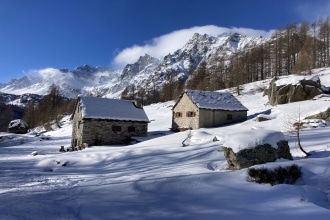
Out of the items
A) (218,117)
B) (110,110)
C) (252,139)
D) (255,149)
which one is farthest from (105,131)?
(255,149)

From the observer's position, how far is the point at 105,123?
3603 centimetres

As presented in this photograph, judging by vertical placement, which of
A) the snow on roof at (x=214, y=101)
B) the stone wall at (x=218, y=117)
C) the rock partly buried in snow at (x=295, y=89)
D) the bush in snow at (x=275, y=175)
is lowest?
the bush in snow at (x=275, y=175)

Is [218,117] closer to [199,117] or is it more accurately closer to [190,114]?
[199,117]

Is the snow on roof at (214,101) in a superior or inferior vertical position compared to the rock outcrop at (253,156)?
superior

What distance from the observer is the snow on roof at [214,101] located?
41300 mm

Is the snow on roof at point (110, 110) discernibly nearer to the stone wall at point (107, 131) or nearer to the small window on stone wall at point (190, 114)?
the stone wall at point (107, 131)

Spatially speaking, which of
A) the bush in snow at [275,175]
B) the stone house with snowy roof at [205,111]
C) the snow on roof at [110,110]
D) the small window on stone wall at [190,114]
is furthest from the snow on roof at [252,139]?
the small window on stone wall at [190,114]

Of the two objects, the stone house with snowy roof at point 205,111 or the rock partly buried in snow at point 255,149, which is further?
the stone house with snowy roof at point 205,111

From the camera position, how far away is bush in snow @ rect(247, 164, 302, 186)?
10344 millimetres

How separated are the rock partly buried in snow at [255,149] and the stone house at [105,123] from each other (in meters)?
23.7

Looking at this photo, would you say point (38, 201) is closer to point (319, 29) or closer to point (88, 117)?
point (88, 117)

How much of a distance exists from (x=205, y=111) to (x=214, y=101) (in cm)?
309

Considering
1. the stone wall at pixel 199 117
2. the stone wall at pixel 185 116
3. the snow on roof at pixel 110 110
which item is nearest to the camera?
the snow on roof at pixel 110 110

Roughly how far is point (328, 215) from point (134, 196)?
17.5 ft
